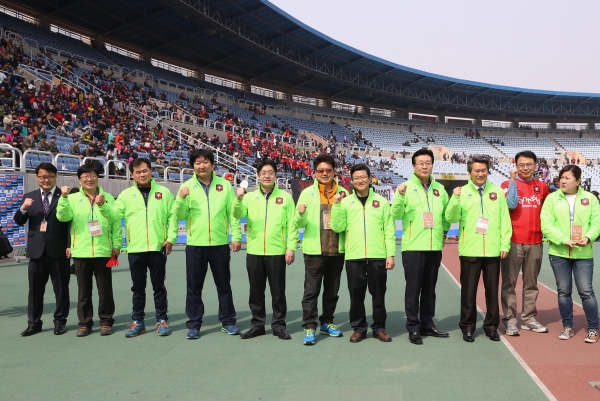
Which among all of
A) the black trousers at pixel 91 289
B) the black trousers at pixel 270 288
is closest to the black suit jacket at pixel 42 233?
the black trousers at pixel 91 289

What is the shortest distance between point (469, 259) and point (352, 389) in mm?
2240

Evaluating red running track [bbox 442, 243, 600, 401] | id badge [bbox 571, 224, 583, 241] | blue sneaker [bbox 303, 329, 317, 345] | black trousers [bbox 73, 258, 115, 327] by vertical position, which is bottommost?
red running track [bbox 442, 243, 600, 401]

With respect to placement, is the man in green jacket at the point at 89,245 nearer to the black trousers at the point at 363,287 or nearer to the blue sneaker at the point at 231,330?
the blue sneaker at the point at 231,330

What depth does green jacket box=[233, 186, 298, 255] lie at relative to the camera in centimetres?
523

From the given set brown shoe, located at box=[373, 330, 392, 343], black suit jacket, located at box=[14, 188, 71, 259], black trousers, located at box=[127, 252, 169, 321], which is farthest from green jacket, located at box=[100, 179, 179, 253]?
brown shoe, located at box=[373, 330, 392, 343]

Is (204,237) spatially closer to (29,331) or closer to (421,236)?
(29,331)

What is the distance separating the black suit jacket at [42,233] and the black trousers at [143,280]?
0.82 meters

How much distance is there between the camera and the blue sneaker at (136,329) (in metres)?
5.19

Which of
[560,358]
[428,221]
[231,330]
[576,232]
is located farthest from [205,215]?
[576,232]

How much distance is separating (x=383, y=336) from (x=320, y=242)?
45.5 inches

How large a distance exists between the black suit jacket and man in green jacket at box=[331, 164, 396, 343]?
305 centimetres

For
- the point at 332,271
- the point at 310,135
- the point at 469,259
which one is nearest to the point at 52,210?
the point at 332,271

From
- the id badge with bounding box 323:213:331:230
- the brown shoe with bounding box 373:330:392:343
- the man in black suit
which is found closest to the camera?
the brown shoe with bounding box 373:330:392:343

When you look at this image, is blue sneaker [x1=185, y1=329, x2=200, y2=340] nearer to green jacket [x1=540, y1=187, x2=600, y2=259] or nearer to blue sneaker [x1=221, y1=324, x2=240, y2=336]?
blue sneaker [x1=221, y1=324, x2=240, y2=336]
